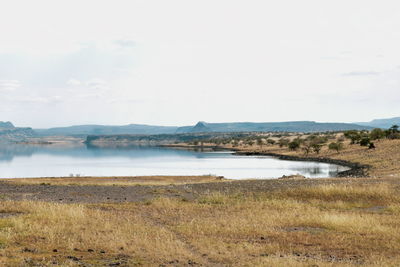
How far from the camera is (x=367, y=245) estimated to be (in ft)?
43.5

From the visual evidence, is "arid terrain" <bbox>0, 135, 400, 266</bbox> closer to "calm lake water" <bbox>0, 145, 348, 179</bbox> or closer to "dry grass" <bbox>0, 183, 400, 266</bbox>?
"dry grass" <bbox>0, 183, 400, 266</bbox>

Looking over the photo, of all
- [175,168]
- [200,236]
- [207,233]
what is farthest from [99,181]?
[175,168]

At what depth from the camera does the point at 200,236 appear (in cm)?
1410

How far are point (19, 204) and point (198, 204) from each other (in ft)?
30.3

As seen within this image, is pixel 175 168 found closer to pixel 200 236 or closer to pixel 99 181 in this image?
pixel 99 181

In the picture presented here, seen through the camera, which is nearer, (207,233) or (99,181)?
(207,233)

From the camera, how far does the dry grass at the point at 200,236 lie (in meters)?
11.4

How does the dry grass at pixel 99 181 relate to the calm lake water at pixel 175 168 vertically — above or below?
above

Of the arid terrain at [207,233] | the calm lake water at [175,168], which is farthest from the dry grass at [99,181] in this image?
the calm lake water at [175,168]

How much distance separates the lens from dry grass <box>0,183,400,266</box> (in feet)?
37.4

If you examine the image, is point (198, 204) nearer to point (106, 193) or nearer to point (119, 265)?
point (106, 193)

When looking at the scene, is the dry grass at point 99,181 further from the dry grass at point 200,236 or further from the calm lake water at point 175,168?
the dry grass at point 200,236

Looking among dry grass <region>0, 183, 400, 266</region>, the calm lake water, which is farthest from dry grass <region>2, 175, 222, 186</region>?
dry grass <region>0, 183, 400, 266</region>

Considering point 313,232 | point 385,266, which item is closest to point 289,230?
point 313,232
